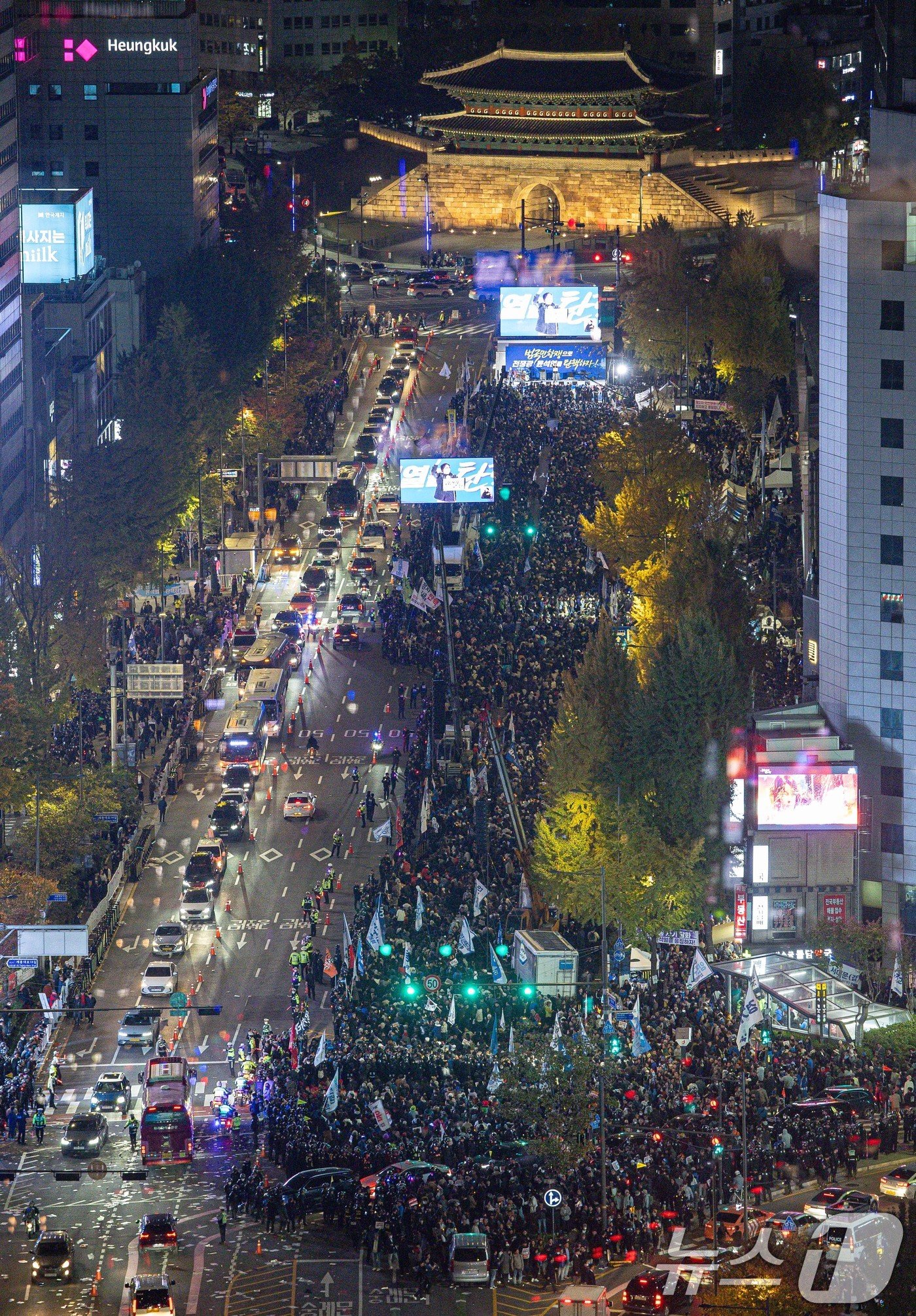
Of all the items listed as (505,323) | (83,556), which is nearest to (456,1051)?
(83,556)

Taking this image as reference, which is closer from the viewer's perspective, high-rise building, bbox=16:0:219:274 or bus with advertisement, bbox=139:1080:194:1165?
bus with advertisement, bbox=139:1080:194:1165

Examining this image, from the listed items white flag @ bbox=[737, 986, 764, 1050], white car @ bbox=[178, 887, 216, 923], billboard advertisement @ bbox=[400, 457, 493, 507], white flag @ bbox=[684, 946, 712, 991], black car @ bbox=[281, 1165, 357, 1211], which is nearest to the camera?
black car @ bbox=[281, 1165, 357, 1211]

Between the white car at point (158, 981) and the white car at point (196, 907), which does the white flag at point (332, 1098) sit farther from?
the white car at point (196, 907)

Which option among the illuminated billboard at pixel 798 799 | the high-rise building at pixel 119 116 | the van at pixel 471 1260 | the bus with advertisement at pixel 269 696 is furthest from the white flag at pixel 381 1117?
the high-rise building at pixel 119 116

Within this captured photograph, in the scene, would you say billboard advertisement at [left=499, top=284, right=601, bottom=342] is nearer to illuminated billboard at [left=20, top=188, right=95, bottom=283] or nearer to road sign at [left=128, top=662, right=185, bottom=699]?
illuminated billboard at [left=20, top=188, right=95, bottom=283]

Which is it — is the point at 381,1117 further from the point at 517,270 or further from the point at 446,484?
the point at 517,270

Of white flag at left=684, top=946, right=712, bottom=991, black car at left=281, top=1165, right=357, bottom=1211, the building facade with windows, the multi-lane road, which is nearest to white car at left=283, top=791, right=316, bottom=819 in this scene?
the multi-lane road

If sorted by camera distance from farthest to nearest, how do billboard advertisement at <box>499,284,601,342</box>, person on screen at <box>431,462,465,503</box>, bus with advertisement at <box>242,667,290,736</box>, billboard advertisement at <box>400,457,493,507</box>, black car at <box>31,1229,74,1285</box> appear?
billboard advertisement at <box>499,284,601,342</box> → person on screen at <box>431,462,465,503</box> → billboard advertisement at <box>400,457,493,507</box> → bus with advertisement at <box>242,667,290,736</box> → black car at <box>31,1229,74,1285</box>

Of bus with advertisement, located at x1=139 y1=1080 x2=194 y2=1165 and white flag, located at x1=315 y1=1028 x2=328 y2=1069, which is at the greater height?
white flag, located at x1=315 y1=1028 x2=328 y2=1069
